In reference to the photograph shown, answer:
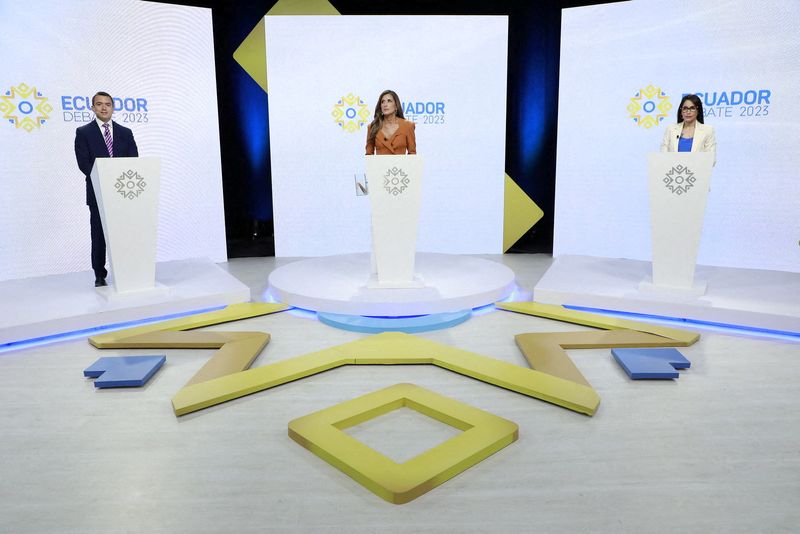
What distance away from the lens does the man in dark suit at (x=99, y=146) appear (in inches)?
165

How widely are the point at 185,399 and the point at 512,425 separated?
145cm

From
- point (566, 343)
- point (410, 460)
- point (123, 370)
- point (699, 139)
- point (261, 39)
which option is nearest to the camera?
point (410, 460)

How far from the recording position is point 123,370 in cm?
287

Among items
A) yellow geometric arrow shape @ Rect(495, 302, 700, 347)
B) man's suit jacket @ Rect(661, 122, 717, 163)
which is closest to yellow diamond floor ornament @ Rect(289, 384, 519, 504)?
yellow geometric arrow shape @ Rect(495, 302, 700, 347)

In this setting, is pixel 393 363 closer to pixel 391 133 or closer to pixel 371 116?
pixel 391 133

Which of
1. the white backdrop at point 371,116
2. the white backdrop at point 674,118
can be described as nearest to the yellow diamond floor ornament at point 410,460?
the white backdrop at point 371,116

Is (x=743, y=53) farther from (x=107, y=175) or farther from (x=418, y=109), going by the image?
(x=107, y=175)

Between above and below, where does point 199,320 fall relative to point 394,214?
below

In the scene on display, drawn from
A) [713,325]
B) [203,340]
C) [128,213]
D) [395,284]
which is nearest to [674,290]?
[713,325]

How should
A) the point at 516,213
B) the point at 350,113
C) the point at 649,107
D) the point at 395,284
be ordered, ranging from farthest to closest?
the point at 516,213
the point at 350,113
the point at 649,107
the point at 395,284

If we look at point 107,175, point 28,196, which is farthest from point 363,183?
point 28,196

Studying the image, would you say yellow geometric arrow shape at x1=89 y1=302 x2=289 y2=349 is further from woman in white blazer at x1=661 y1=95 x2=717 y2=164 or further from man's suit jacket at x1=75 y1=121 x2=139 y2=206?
woman in white blazer at x1=661 y1=95 x2=717 y2=164

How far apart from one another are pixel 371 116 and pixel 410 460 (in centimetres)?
482

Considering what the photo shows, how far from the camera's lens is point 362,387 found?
275cm
